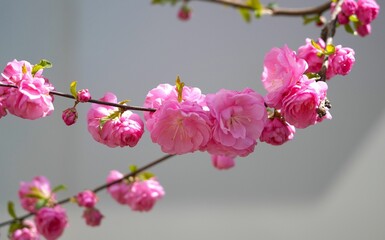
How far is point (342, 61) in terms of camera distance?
733mm

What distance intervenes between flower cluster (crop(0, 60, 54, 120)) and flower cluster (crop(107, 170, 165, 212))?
485mm

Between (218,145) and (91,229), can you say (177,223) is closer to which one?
(91,229)

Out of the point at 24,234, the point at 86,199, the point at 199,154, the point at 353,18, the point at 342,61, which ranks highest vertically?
the point at 353,18

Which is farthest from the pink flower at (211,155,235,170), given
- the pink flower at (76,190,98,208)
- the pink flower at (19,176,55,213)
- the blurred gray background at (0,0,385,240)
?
the blurred gray background at (0,0,385,240)

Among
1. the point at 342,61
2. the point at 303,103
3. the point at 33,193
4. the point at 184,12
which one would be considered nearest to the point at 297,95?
the point at 303,103

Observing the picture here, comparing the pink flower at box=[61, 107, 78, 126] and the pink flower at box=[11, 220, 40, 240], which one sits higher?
the pink flower at box=[61, 107, 78, 126]

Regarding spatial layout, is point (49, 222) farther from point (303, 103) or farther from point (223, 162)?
point (303, 103)

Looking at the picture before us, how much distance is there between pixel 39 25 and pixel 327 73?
1.71 metres

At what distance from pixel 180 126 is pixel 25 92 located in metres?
0.22

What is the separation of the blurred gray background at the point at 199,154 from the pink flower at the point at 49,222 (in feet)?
3.48

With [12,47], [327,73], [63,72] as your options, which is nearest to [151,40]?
[63,72]

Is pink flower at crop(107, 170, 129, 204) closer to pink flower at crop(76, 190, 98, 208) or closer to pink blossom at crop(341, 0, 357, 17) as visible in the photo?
pink flower at crop(76, 190, 98, 208)

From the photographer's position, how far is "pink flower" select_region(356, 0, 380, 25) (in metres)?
0.95

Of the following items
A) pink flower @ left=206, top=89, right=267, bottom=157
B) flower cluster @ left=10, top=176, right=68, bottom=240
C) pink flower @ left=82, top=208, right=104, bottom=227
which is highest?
pink flower @ left=206, top=89, right=267, bottom=157
